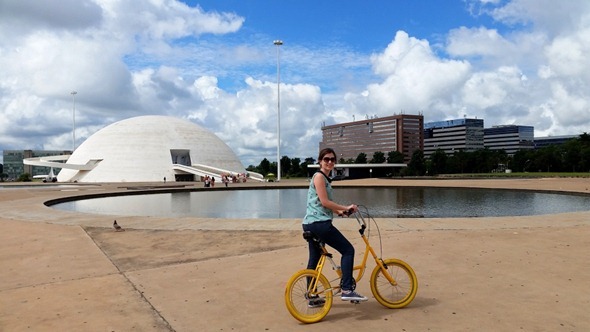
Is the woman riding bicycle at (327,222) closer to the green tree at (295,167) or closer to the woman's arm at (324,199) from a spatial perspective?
the woman's arm at (324,199)

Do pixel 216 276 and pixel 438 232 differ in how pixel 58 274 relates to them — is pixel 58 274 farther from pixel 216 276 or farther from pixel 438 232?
pixel 438 232

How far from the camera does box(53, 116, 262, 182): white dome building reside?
63031 mm

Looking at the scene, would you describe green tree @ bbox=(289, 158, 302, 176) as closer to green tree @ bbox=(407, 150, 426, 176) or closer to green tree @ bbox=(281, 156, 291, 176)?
green tree @ bbox=(281, 156, 291, 176)

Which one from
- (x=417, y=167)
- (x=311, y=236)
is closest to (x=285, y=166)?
(x=417, y=167)

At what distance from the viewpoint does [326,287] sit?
15.9 feet

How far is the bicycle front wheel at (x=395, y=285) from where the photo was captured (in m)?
5.11

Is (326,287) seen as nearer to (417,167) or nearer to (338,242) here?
(338,242)

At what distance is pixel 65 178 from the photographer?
67125 millimetres

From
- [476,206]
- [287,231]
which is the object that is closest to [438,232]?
[287,231]

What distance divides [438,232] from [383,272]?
5893 mm

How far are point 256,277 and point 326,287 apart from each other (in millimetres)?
2053

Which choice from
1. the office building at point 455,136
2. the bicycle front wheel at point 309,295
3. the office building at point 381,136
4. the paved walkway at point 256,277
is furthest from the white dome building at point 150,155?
the office building at point 455,136

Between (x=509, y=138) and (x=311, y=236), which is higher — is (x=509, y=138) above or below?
above

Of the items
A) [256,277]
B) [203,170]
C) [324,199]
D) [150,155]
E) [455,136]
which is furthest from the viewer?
[455,136]
